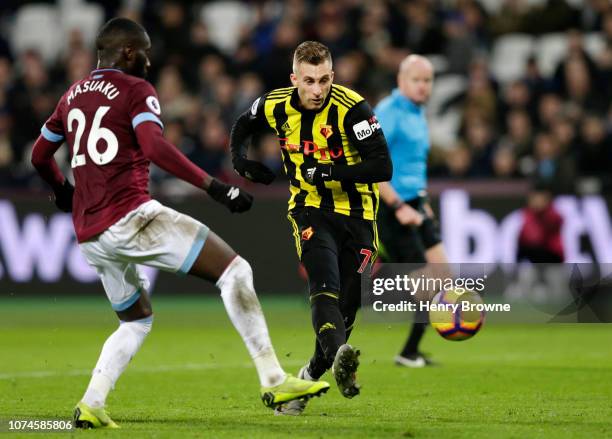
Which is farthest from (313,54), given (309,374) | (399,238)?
(399,238)

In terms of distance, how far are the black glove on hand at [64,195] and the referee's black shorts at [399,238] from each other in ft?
12.3

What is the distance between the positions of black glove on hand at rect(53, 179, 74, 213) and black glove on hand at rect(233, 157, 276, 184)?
106cm

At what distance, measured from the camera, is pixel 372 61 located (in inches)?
747

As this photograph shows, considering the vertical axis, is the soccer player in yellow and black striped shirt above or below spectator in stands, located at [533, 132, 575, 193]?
above

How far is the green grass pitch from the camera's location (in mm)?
7008

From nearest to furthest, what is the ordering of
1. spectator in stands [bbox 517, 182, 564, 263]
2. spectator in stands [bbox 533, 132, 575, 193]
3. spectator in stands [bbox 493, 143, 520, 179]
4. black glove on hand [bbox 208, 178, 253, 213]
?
black glove on hand [bbox 208, 178, 253, 213], spectator in stands [bbox 517, 182, 564, 263], spectator in stands [bbox 533, 132, 575, 193], spectator in stands [bbox 493, 143, 520, 179]

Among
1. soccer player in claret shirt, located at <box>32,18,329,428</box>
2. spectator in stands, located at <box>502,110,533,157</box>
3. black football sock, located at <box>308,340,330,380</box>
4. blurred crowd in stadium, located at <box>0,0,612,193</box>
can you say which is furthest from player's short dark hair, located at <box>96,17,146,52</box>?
spectator in stands, located at <box>502,110,533,157</box>

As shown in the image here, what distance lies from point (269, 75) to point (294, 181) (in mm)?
11354

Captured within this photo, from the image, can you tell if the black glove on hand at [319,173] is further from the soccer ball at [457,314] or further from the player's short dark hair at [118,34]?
the soccer ball at [457,314]

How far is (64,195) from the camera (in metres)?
7.54

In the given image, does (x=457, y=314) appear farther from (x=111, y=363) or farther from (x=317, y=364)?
(x=111, y=363)

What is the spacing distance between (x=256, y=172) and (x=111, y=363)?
58.2 inches

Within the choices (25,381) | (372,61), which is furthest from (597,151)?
(25,381)

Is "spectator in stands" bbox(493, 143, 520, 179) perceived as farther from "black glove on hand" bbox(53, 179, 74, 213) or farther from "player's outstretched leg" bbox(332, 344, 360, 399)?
"player's outstretched leg" bbox(332, 344, 360, 399)
